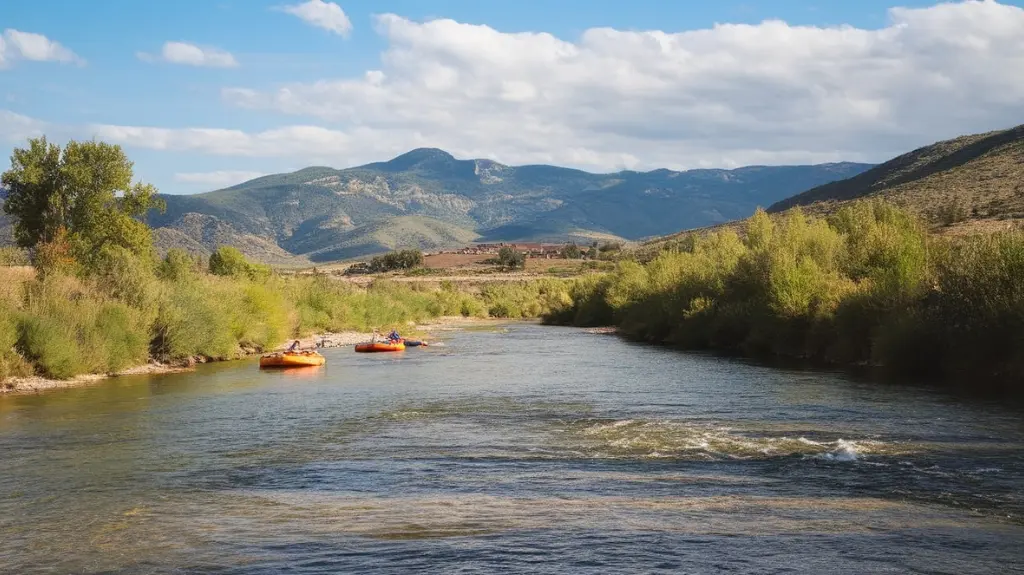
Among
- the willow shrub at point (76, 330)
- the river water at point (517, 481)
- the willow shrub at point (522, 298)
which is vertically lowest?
the river water at point (517, 481)

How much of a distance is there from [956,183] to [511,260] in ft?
259

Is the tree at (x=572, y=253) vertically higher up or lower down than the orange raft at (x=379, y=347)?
higher up

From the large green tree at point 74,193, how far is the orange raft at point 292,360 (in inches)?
564

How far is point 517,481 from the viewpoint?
56.6 feet

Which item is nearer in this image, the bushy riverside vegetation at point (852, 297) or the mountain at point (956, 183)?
the bushy riverside vegetation at point (852, 297)

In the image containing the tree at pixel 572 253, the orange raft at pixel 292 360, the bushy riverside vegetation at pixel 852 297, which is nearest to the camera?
the bushy riverside vegetation at pixel 852 297

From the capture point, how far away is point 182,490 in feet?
56.2

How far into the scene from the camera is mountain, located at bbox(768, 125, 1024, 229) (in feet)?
215

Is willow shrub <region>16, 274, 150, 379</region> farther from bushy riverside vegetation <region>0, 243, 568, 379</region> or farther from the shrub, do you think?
the shrub

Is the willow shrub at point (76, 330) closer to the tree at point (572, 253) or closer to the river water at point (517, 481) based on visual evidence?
the river water at point (517, 481)

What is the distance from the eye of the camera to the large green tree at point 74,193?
1940 inches

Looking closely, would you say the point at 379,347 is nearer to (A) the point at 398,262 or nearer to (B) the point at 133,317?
(B) the point at 133,317

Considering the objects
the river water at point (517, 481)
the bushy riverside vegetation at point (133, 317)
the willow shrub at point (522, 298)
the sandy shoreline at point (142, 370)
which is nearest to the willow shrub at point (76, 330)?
the bushy riverside vegetation at point (133, 317)

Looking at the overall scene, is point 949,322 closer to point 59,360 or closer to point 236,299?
point 59,360
